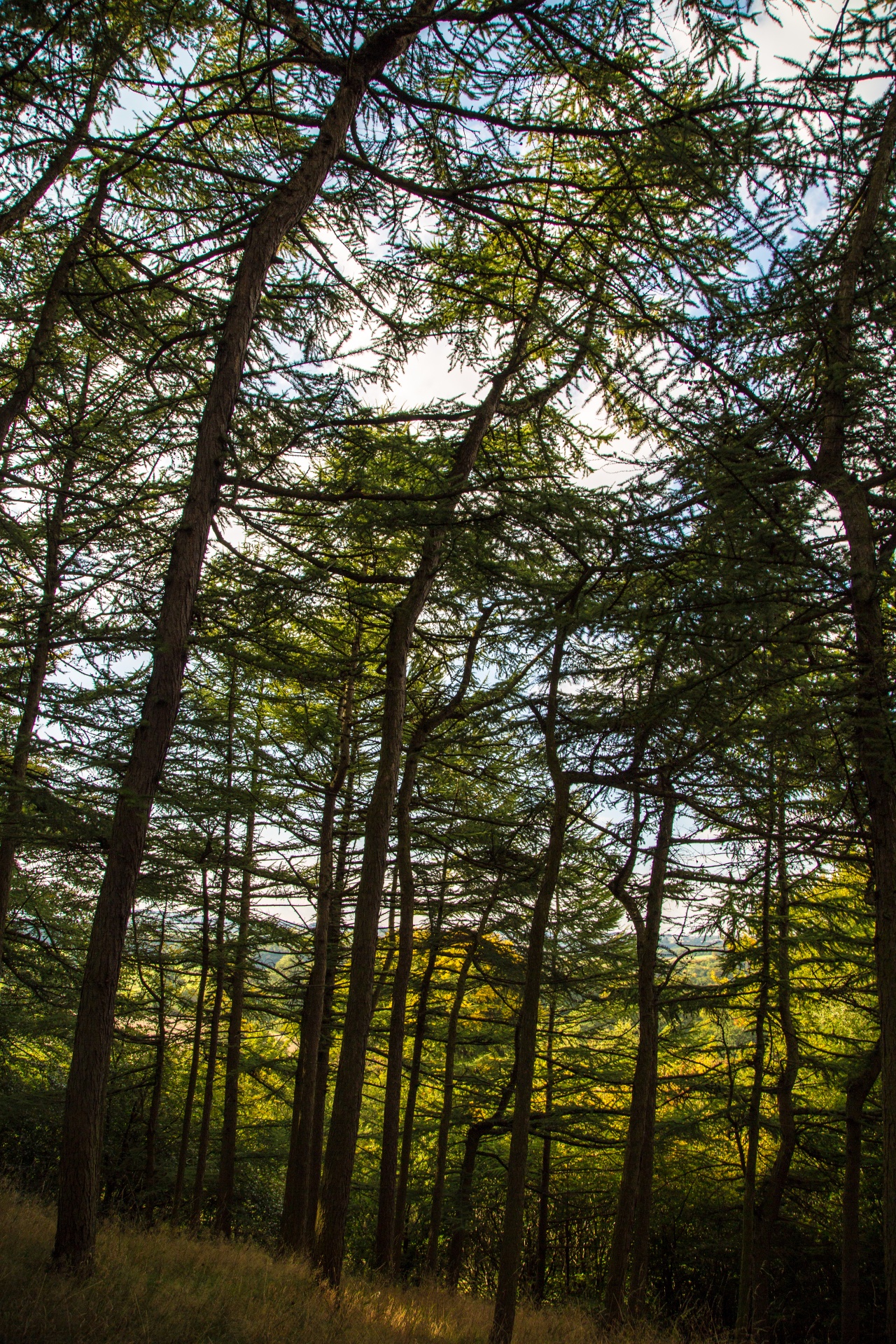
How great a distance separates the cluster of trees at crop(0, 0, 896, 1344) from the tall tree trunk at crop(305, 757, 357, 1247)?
0.11 m

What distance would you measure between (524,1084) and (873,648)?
4.83 meters

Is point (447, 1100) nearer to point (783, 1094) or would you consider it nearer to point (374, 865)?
point (783, 1094)

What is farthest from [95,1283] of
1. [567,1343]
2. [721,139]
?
[721,139]

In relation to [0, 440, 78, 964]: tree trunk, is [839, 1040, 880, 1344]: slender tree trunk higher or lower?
lower

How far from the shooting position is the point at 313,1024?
1276 centimetres

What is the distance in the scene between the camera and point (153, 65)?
7.95 meters

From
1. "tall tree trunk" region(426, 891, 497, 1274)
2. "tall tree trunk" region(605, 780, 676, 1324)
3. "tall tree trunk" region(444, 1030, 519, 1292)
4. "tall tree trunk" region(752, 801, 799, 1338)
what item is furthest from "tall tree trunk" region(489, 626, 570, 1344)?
"tall tree trunk" region(444, 1030, 519, 1292)

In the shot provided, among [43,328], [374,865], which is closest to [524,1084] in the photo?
[374,865]

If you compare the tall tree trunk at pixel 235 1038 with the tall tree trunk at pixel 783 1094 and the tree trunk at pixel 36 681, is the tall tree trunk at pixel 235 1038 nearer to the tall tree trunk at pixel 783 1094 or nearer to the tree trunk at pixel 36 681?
the tree trunk at pixel 36 681

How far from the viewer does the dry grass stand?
5.18m

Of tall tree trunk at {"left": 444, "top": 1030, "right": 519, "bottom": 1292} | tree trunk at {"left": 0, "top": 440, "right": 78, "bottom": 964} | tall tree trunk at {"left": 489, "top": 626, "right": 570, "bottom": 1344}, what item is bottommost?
tall tree trunk at {"left": 444, "top": 1030, "right": 519, "bottom": 1292}

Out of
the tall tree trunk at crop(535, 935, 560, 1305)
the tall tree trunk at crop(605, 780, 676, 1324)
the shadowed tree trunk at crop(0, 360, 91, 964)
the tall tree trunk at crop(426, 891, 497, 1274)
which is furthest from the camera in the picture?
the tall tree trunk at crop(535, 935, 560, 1305)

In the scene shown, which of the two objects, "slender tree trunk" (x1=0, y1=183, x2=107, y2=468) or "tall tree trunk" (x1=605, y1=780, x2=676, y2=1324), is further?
"tall tree trunk" (x1=605, y1=780, x2=676, y2=1324)

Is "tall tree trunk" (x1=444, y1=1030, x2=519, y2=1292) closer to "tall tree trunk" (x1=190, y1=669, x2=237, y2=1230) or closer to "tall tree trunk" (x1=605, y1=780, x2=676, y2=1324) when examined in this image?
"tall tree trunk" (x1=605, y1=780, x2=676, y2=1324)
